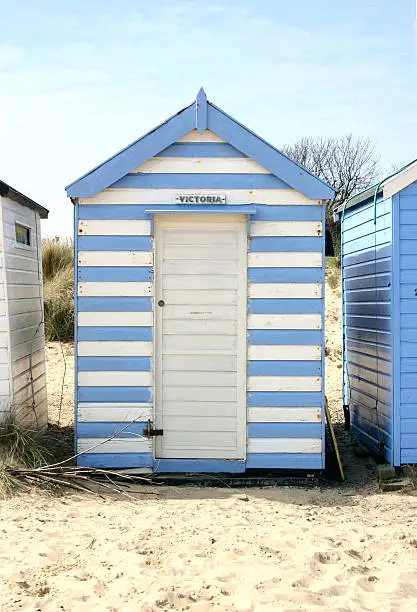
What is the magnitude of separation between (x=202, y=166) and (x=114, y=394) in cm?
233

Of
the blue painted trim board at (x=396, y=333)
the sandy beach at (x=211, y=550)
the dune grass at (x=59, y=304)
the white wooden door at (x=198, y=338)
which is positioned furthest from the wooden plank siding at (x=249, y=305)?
the dune grass at (x=59, y=304)

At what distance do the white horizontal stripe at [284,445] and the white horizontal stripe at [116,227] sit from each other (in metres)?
2.25

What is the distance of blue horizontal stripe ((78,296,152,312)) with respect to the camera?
7.19 meters

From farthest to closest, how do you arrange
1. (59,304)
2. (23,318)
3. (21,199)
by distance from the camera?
(59,304), (23,318), (21,199)

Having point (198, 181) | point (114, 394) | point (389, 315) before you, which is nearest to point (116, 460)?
point (114, 394)

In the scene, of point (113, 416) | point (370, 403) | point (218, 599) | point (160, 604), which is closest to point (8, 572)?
point (160, 604)

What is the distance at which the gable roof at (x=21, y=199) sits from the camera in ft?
24.2

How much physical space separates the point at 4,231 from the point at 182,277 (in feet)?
6.00

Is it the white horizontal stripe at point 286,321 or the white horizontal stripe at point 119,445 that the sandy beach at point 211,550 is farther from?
the white horizontal stripe at point 286,321

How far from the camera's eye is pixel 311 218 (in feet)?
23.5

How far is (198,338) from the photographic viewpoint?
7305 millimetres

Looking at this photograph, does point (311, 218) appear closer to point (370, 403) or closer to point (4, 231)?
point (370, 403)

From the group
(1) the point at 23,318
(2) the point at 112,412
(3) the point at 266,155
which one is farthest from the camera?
(1) the point at 23,318

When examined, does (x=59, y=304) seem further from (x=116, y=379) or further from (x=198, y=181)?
(x=198, y=181)
